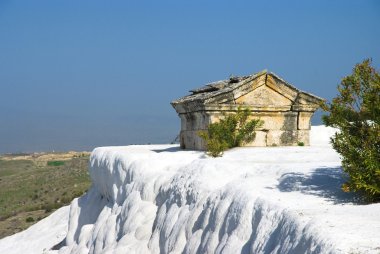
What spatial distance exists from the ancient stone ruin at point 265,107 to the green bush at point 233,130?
0.75 ft

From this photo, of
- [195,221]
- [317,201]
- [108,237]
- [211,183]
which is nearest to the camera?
[317,201]

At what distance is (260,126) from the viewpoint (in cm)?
1295

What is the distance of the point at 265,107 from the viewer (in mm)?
13102

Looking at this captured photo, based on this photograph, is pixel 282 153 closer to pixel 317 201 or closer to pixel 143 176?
pixel 143 176

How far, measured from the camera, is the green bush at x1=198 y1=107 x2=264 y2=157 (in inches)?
476

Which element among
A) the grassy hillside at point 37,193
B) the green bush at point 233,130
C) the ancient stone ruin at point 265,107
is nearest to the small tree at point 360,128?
the green bush at point 233,130

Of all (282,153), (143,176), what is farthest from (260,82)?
(143,176)

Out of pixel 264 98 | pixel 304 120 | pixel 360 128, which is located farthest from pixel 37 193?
pixel 360 128

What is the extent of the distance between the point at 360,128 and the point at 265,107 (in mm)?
6875

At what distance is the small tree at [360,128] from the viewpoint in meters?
5.71

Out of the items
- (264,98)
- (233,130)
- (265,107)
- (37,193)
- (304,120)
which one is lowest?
(37,193)

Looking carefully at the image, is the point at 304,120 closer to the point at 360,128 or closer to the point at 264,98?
the point at 264,98

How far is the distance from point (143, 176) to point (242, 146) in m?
3.79

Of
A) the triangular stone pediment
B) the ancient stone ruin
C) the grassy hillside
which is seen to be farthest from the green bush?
the grassy hillside
